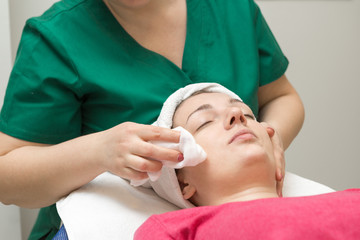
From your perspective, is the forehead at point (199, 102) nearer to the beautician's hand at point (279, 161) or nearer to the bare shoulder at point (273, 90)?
the beautician's hand at point (279, 161)

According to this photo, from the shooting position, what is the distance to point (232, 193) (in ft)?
3.01

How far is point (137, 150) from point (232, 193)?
25 cm

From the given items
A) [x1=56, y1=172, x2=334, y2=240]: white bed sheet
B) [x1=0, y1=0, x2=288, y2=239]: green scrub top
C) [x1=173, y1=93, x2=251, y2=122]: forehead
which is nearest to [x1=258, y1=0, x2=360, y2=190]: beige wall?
[x1=0, y1=0, x2=288, y2=239]: green scrub top

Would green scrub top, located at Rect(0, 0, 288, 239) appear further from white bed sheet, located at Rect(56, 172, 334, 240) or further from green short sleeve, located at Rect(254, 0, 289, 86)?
white bed sheet, located at Rect(56, 172, 334, 240)

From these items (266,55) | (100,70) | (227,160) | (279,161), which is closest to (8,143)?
(100,70)

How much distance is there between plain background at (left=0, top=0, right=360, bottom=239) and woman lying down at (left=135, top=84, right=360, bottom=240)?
1.06 m

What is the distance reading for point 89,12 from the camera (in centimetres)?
109

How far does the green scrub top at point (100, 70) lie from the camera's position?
39.8 inches

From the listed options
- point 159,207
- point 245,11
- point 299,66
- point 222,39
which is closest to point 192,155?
point 159,207

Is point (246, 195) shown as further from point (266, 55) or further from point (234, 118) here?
point (266, 55)

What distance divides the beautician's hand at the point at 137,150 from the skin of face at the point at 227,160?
0.38 ft

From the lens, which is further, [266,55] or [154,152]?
[266,55]

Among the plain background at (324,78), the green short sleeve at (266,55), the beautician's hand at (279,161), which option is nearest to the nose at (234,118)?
the beautician's hand at (279,161)

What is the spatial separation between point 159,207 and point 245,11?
2.14 feet
